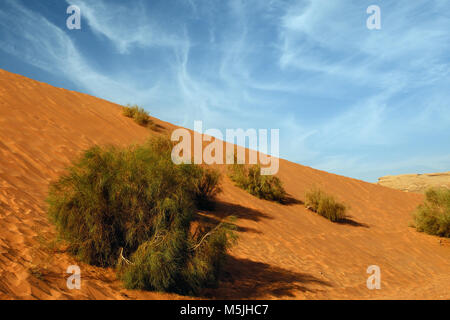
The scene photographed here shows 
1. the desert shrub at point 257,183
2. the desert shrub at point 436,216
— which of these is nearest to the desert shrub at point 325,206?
the desert shrub at point 257,183

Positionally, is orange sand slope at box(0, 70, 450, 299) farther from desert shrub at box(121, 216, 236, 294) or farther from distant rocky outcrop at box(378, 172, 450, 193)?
distant rocky outcrop at box(378, 172, 450, 193)

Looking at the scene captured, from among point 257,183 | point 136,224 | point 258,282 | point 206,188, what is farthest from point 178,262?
point 257,183

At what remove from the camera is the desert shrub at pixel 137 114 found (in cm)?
1869

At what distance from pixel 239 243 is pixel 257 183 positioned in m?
6.41

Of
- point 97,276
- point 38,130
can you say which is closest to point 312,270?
point 97,276

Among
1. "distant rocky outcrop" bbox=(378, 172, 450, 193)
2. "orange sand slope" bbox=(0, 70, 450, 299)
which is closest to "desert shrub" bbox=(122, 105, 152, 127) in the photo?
"orange sand slope" bbox=(0, 70, 450, 299)

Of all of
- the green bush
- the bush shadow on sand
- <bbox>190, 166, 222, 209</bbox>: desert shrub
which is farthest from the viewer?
<bbox>190, 166, 222, 209</bbox>: desert shrub

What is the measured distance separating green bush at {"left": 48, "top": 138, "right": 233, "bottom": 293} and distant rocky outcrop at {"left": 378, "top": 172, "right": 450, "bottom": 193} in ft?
117

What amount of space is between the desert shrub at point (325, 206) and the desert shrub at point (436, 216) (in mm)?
3999

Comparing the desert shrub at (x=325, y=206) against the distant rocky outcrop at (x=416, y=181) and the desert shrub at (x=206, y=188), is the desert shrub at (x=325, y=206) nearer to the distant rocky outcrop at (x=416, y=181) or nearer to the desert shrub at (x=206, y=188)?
the desert shrub at (x=206, y=188)

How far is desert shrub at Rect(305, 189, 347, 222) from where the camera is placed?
47.7 feet
